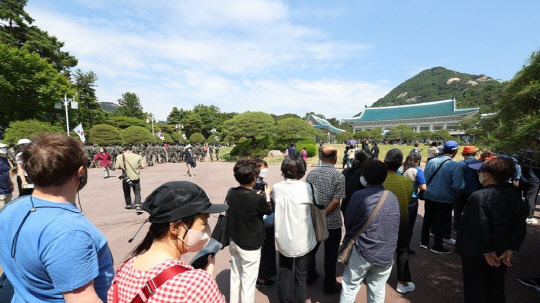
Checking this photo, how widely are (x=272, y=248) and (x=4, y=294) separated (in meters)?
2.43

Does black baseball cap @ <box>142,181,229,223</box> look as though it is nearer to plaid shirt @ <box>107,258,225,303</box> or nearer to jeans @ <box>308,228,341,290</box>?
plaid shirt @ <box>107,258,225,303</box>

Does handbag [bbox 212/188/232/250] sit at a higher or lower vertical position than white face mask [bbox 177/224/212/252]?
lower

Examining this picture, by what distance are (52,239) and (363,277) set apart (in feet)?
7.74

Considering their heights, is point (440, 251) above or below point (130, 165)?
below

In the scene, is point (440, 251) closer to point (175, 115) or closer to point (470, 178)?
point (470, 178)

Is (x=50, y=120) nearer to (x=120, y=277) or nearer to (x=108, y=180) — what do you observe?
(x=108, y=180)

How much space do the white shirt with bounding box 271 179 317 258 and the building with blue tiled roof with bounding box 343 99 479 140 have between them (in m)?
48.2

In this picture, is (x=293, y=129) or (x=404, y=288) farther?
(x=293, y=129)

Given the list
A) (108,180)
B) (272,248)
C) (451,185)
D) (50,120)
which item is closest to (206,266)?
(272,248)

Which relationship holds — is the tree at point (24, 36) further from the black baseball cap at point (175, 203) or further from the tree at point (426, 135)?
the tree at point (426, 135)

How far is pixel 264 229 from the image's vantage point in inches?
103

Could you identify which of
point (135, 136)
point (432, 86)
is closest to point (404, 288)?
point (135, 136)

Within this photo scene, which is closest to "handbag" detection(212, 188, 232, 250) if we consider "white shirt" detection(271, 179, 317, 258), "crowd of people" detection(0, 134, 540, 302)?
"crowd of people" detection(0, 134, 540, 302)

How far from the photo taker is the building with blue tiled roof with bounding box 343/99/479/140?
4388 cm
